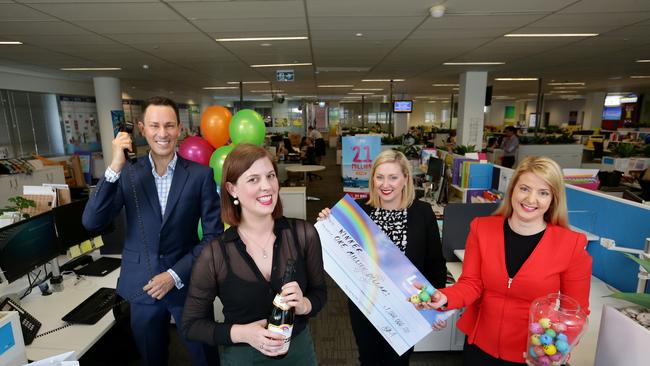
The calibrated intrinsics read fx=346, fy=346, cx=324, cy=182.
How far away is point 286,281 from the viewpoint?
40.4 inches

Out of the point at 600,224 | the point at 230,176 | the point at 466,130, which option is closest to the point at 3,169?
the point at 230,176

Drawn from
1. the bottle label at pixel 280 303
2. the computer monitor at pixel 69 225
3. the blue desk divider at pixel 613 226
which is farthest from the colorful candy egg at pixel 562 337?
the computer monitor at pixel 69 225

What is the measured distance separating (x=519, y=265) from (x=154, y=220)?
1.68m

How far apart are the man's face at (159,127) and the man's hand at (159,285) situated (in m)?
0.60

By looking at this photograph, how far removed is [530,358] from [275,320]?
89cm

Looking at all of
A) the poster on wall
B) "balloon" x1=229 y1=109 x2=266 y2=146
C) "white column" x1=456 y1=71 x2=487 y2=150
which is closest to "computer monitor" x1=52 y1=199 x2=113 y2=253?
"balloon" x1=229 y1=109 x2=266 y2=146

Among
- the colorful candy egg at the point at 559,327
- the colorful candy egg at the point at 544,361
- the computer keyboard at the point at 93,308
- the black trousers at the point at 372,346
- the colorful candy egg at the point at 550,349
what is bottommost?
the black trousers at the point at 372,346

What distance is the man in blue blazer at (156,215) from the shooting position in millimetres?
1690

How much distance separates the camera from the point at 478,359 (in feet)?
5.10

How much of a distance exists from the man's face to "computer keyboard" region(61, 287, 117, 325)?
1.04m

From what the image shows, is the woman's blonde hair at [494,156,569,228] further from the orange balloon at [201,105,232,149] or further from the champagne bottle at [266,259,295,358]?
the orange balloon at [201,105,232,149]

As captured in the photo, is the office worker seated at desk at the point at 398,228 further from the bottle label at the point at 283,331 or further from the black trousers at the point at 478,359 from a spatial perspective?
the bottle label at the point at 283,331

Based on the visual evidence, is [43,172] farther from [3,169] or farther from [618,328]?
[618,328]

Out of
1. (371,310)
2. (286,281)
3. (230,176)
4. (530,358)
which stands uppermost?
(230,176)
